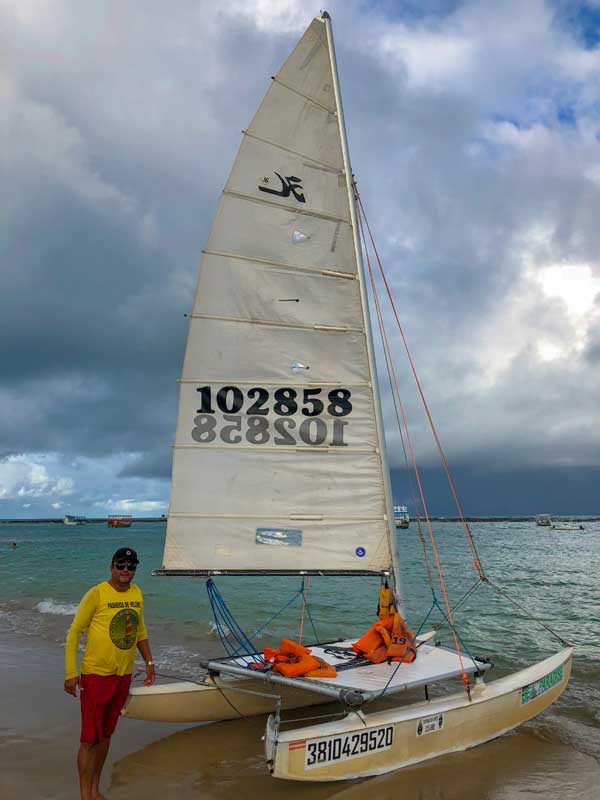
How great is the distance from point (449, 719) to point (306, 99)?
8030mm

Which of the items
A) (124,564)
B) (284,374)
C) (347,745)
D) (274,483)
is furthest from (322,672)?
(284,374)

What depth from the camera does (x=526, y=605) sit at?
61.3 feet

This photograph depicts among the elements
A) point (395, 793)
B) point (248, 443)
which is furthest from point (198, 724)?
point (248, 443)

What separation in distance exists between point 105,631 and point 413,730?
332 centimetres

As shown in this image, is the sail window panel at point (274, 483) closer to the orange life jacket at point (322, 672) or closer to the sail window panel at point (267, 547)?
the sail window panel at point (267, 547)

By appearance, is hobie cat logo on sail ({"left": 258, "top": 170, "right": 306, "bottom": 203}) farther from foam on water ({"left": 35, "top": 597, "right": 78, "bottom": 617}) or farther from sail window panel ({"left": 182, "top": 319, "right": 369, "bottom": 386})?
foam on water ({"left": 35, "top": 597, "right": 78, "bottom": 617})

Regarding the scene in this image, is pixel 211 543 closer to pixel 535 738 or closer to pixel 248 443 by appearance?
pixel 248 443

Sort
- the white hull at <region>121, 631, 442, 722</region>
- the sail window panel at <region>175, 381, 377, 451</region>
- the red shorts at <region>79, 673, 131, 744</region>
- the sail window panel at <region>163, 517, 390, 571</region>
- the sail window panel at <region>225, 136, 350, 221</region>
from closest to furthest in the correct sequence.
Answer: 1. the red shorts at <region>79, 673, 131, 744</region>
2. the white hull at <region>121, 631, 442, 722</region>
3. the sail window panel at <region>163, 517, 390, 571</region>
4. the sail window panel at <region>175, 381, 377, 451</region>
5. the sail window panel at <region>225, 136, 350, 221</region>

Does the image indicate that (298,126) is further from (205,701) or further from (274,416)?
(205,701)

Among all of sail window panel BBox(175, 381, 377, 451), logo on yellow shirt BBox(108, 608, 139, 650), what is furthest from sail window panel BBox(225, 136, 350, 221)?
logo on yellow shirt BBox(108, 608, 139, 650)

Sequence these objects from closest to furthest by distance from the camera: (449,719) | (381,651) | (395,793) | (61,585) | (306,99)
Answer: (395,793), (449,719), (381,651), (306,99), (61,585)

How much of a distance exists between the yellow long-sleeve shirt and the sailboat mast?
3591mm

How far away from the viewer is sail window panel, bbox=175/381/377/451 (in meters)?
7.48

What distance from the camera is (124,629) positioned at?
4.56 metres
